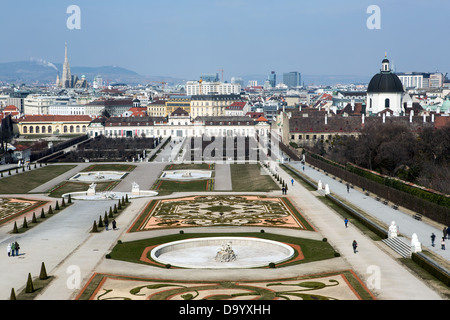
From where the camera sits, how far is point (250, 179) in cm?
8956

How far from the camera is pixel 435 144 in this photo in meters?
77.6

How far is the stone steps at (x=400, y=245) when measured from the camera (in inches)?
1651

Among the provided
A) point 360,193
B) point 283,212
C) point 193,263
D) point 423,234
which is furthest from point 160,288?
point 360,193

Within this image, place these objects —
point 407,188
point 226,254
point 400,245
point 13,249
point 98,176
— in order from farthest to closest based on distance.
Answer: point 98,176, point 407,188, point 400,245, point 13,249, point 226,254

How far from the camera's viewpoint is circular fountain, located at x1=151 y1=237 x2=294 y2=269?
134 feet

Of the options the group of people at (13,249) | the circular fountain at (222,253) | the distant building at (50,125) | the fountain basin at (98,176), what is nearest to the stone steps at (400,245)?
the circular fountain at (222,253)

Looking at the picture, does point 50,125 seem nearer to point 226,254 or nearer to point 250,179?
point 250,179

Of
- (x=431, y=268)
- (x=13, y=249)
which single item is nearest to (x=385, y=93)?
(x=431, y=268)

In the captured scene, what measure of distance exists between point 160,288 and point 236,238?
1307 cm

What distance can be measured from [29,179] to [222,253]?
55.0 metres

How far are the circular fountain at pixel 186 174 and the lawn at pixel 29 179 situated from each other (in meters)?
15.5

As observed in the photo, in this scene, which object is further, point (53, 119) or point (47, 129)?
point (53, 119)

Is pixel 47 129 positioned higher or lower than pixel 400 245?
lower
